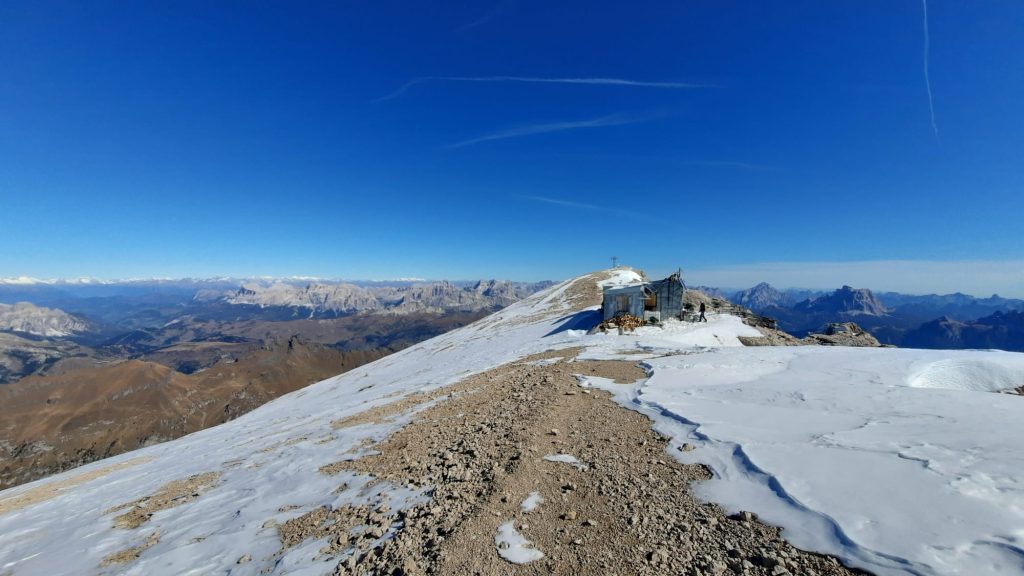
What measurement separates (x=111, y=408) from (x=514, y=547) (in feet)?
621

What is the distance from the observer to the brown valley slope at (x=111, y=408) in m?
110

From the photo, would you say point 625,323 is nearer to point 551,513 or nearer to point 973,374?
point 973,374

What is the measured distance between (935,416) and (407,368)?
126ft

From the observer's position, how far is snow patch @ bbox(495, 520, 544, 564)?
19.3ft

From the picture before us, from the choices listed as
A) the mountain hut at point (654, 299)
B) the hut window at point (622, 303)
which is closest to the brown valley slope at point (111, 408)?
the hut window at point (622, 303)

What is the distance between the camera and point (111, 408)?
13400cm

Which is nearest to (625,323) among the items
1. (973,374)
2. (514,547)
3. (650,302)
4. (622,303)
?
(622,303)

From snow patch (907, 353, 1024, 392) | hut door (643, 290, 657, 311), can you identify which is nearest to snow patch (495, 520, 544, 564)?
snow patch (907, 353, 1024, 392)

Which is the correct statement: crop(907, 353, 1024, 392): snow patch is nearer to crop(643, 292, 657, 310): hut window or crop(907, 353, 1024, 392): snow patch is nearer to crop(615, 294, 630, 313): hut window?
crop(643, 292, 657, 310): hut window

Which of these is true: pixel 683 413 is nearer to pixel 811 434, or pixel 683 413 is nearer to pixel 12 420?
pixel 811 434

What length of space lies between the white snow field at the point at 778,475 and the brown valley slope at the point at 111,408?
138208 mm

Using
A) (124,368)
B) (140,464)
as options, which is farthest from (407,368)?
(124,368)

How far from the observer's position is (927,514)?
5727 millimetres

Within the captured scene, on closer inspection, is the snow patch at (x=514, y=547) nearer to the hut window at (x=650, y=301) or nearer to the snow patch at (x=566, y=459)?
the snow patch at (x=566, y=459)
